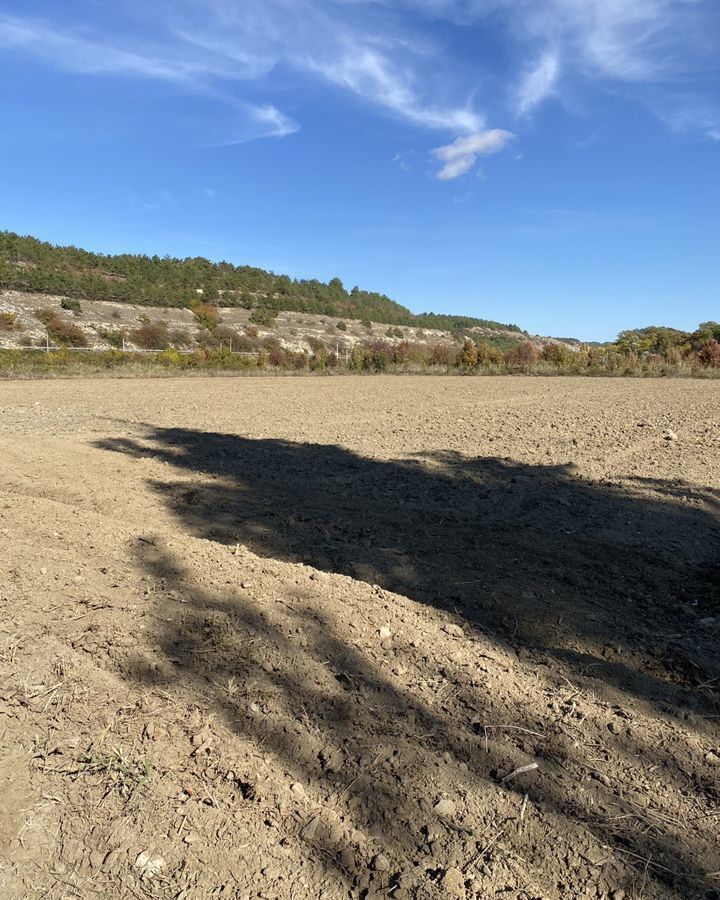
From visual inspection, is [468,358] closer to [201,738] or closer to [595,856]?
[201,738]

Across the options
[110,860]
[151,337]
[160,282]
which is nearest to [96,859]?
[110,860]

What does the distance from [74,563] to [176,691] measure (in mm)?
1455

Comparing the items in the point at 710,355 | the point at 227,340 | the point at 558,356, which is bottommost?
the point at 227,340

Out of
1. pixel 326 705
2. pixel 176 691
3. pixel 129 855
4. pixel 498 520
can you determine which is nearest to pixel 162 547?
pixel 176 691

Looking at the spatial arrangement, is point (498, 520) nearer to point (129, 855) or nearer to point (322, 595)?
point (322, 595)

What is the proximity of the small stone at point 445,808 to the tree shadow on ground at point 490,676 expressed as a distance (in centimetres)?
3

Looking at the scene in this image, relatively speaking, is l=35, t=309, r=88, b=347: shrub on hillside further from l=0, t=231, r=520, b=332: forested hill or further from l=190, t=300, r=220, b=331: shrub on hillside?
l=190, t=300, r=220, b=331: shrub on hillside

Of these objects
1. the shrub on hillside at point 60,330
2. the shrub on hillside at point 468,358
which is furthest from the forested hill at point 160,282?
the shrub on hillside at point 468,358

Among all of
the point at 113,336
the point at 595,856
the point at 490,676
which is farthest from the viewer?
the point at 113,336

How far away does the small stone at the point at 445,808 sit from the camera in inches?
77.1

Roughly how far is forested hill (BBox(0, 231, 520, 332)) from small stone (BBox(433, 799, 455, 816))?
5915cm

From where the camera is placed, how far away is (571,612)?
3.50 metres

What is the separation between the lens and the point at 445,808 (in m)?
1.97

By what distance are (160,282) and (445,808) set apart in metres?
75.5
